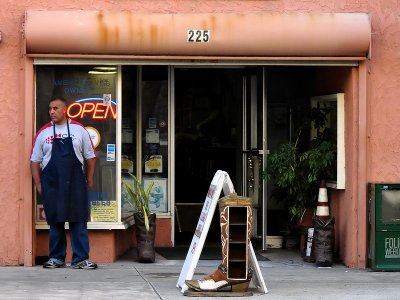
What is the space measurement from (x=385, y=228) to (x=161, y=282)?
116 inches

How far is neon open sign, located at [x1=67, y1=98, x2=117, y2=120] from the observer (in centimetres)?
1179

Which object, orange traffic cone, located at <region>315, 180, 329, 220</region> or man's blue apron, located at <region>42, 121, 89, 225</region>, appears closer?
man's blue apron, located at <region>42, 121, 89, 225</region>

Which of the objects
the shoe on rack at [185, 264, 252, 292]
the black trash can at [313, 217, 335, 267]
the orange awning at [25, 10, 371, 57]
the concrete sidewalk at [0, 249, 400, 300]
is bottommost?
the concrete sidewalk at [0, 249, 400, 300]

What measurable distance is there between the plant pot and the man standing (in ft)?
3.02

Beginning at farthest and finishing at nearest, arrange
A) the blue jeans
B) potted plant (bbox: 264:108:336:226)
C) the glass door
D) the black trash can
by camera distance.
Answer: the glass door, potted plant (bbox: 264:108:336:226), the black trash can, the blue jeans

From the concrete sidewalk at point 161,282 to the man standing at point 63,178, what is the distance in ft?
1.05

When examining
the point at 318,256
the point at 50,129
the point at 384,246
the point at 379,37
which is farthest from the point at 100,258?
the point at 379,37

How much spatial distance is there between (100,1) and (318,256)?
13.8 feet

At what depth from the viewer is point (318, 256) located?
39.2 feet

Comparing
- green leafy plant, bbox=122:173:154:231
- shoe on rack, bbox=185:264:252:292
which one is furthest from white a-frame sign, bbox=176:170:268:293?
green leafy plant, bbox=122:173:154:231

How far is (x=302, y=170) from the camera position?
12812 millimetres

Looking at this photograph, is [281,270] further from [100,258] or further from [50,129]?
[50,129]

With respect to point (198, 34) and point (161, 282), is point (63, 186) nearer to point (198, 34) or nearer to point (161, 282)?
point (161, 282)

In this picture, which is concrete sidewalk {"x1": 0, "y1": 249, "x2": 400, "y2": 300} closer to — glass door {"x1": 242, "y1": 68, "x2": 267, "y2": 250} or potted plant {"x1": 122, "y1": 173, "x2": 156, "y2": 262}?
potted plant {"x1": 122, "y1": 173, "x2": 156, "y2": 262}
